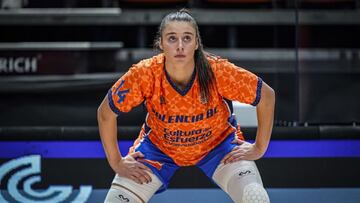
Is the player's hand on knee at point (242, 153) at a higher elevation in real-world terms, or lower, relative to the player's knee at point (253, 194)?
higher

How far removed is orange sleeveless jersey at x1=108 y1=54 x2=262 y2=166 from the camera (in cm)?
286

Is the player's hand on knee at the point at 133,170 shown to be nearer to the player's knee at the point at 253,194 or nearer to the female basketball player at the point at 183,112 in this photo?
the female basketball player at the point at 183,112

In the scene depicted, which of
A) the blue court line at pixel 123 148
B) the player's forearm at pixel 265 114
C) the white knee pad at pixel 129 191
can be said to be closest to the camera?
the white knee pad at pixel 129 191

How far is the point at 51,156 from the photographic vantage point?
3715mm

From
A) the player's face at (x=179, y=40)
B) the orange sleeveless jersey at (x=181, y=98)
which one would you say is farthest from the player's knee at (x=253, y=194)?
the player's face at (x=179, y=40)

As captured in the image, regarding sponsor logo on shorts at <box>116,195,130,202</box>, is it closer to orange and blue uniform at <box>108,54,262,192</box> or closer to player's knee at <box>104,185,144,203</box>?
player's knee at <box>104,185,144,203</box>

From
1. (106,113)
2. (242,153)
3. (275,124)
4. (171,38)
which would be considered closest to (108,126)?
(106,113)

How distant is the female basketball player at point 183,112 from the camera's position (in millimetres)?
2832

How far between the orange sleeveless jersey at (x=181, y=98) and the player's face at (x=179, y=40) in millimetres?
127

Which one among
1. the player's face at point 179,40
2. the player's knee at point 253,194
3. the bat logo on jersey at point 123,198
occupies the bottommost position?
the bat logo on jersey at point 123,198

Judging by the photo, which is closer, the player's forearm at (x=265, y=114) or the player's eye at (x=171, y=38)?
the player's eye at (x=171, y=38)

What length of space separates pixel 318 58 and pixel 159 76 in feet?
4.71

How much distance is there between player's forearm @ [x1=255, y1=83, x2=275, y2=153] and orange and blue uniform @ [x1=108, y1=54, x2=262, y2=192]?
0.11ft

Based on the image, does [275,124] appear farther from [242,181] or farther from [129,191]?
[129,191]
